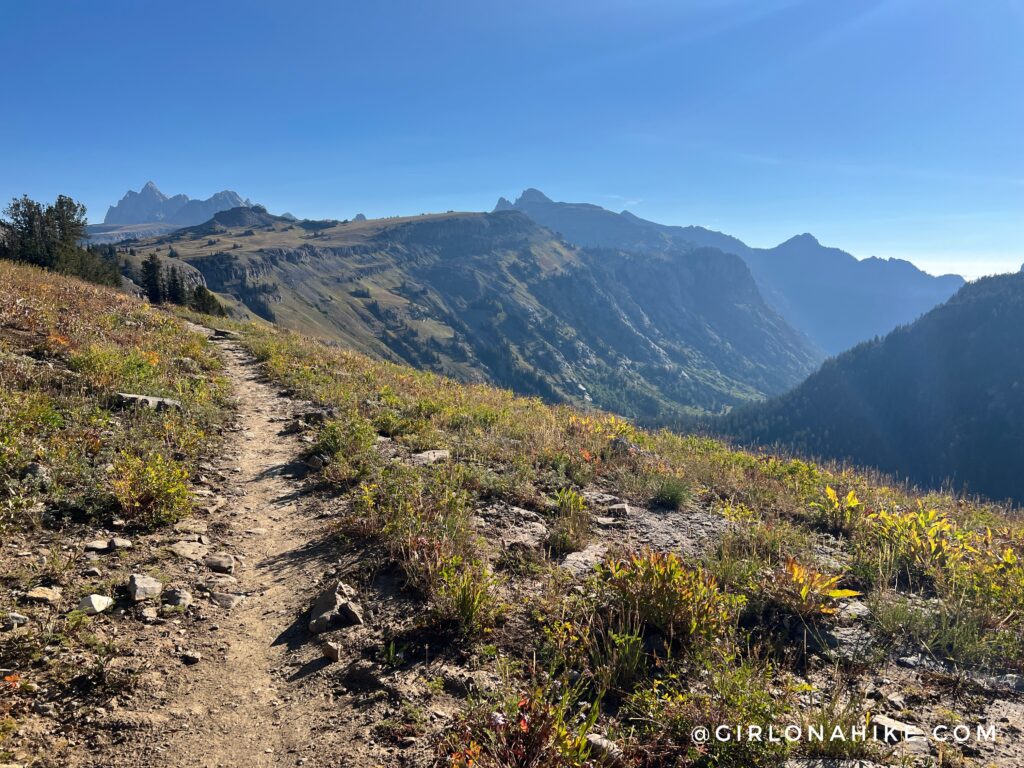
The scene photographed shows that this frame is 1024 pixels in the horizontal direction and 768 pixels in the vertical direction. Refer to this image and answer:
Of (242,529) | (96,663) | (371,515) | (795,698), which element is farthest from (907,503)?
(96,663)

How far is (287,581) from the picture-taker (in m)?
6.21

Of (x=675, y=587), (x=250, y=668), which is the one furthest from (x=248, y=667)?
(x=675, y=587)

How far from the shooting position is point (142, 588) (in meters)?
5.37

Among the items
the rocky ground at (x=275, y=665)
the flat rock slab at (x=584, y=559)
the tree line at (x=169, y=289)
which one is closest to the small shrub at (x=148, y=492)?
the rocky ground at (x=275, y=665)

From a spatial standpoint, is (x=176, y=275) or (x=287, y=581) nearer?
(x=287, y=581)

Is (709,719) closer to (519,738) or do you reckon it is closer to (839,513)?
(519,738)

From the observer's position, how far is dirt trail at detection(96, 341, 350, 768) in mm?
3869

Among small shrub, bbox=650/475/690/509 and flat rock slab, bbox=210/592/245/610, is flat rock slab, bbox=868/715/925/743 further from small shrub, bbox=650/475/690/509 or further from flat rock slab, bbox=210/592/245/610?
flat rock slab, bbox=210/592/245/610

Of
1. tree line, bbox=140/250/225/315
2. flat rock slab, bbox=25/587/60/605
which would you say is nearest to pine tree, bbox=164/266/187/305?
tree line, bbox=140/250/225/315

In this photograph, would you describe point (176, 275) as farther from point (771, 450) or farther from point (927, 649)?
point (927, 649)

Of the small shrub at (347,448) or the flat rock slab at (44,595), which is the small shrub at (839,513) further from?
the flat rock slab at (44,595)

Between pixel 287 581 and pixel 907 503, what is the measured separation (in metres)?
12.4

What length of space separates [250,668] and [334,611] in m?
0.90

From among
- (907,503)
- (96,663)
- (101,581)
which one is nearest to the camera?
(96,663)
